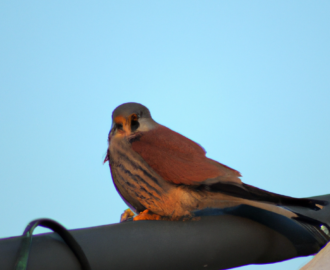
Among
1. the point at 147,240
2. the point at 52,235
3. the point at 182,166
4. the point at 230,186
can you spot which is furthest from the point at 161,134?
the point at 52,235

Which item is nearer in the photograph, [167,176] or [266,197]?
[266,197]

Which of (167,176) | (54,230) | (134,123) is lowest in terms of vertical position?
(54,230)

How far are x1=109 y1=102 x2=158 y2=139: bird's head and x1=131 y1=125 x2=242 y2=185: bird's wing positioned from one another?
0.04m

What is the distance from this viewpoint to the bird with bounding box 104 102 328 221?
0.86 metres

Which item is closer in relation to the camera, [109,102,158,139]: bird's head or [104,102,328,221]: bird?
[104,102,328,221]: bird

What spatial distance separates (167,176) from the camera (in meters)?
0.92

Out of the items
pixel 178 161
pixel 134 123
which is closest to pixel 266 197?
pixel 178 161

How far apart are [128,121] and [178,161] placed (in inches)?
7.4

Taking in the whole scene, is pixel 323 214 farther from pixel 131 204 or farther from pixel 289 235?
pixel 131 204

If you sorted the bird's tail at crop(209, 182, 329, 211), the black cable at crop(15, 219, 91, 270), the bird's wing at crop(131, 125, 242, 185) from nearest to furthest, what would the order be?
the black cable at crop(15, 219, 91, 270) → the bird's tail at crop(209, 182, 329, 211) → the bird's wing at crop(131, 125, 242, 185)

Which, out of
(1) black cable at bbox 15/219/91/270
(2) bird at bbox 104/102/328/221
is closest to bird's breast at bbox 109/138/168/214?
(2) bird at bbox 104/102/328/221

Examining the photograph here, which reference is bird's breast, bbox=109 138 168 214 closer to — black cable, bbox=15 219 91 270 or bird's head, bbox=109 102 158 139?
bird's head, bbox=109 102 158 139

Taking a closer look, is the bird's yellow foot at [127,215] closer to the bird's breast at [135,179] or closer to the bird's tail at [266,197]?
the bird's breast at [135,179]

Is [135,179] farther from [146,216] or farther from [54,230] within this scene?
[54,230]
